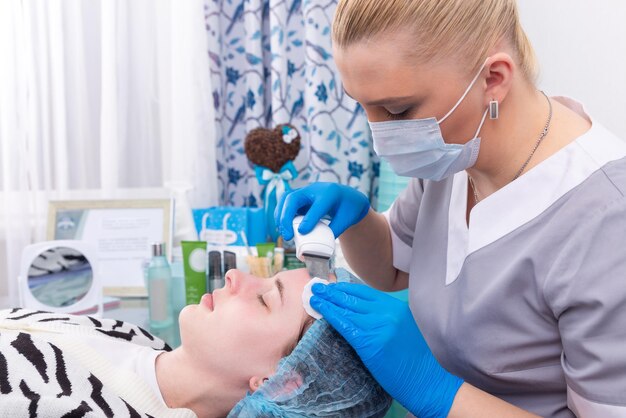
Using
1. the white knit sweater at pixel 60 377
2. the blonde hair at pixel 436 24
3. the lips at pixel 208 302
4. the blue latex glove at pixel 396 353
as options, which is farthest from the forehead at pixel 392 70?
the white knit sweater at pixel 60 377

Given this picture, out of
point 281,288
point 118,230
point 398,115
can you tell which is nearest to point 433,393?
point 281,288

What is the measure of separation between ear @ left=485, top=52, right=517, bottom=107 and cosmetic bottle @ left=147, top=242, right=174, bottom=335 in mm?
1048

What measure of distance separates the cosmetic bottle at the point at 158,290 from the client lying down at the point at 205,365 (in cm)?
31

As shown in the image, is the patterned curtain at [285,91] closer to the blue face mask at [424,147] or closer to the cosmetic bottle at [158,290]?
the cosmetic bottle at [158,290]

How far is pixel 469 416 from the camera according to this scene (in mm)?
902

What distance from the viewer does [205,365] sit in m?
1.08

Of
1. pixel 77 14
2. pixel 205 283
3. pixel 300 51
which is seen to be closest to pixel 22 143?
pixel 77 14

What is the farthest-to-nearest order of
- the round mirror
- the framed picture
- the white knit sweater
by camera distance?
the framed picture
the round mirror
the white knit sweater

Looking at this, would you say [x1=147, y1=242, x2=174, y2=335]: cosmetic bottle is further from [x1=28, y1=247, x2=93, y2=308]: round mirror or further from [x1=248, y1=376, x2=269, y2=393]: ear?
[x1=248, y1=376, x2=269, y2=393]: ear

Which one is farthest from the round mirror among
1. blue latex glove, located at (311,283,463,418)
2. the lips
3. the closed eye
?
the closed eye

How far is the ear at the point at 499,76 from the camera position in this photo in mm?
910

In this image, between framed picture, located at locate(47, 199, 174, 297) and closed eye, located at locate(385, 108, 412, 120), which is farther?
framed picture, located at locate(47, 199, 174, 297)

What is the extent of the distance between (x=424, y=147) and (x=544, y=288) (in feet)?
1.03

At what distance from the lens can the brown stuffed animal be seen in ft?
6.28
